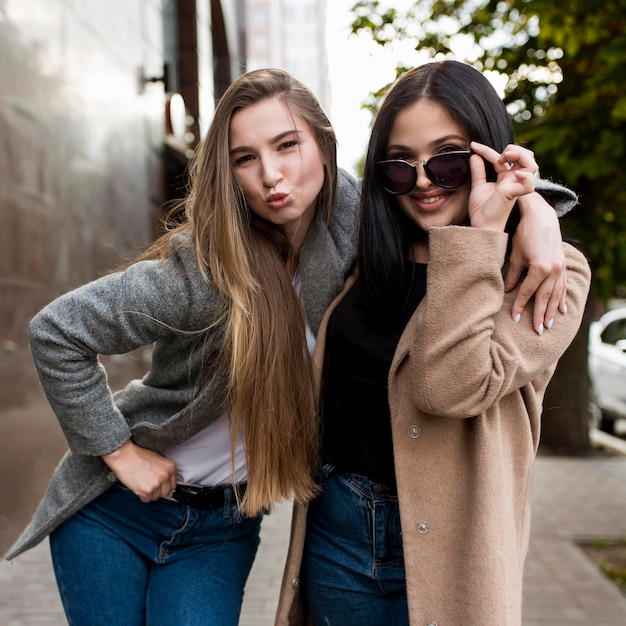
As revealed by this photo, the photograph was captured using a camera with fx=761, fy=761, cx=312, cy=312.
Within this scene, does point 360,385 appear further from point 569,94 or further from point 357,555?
point 569,94

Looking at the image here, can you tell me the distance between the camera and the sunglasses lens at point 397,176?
6.32 ft

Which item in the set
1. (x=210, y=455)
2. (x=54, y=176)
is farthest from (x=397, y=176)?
(x=54, y=176)

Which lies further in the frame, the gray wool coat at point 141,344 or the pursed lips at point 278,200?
the pursed lips at point 278,200

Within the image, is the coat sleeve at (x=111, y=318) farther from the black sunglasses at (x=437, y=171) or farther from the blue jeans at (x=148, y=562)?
the black sunglasses at (x=437, y=171)

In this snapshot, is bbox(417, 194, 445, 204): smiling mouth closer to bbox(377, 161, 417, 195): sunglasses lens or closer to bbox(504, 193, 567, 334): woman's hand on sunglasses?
bbox(377, 161, 417, 195): sunglasses lens

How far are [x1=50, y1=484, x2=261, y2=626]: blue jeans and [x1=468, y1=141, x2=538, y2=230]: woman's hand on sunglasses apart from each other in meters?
1.06

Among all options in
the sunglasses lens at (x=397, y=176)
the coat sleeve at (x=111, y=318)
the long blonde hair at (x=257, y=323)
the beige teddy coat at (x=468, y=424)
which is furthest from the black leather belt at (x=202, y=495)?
the sunglasses lens at (x=397, y=176)

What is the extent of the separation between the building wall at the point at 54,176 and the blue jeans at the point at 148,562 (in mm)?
2122

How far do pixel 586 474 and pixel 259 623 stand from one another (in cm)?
542

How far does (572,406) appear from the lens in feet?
31.3

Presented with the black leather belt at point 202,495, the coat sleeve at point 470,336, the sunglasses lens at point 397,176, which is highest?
the sunglasses lens at point 397,176

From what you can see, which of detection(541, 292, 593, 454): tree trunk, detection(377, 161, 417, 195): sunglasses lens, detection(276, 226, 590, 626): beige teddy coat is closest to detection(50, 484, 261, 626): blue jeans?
detection(276, 226, 590, 626): beige teddy coat

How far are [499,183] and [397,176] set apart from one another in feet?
0.95

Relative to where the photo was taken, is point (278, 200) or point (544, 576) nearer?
point (278, 200)
